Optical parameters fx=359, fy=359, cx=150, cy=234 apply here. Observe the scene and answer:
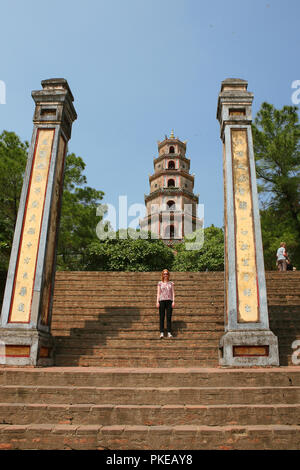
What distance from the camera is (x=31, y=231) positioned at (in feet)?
21.5

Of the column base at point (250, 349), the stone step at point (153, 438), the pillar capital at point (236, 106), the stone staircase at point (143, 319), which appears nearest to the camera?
the stone step at point (153, 438)

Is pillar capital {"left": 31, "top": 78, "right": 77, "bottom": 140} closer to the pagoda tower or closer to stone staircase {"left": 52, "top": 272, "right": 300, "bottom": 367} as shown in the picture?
stone staircase {"left": 52, "top": 272, "right": 300, "bottom": 367}

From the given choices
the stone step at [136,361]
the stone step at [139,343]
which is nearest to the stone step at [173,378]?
the stone step at [136,361]

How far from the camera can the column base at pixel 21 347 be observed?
18.8 ft

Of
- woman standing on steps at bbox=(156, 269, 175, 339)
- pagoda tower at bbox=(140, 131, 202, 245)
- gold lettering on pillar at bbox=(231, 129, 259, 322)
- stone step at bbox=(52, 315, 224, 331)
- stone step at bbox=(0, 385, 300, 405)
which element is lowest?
stone step at bbox=(0, 385, 300, 405)

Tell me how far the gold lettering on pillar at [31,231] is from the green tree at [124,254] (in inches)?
468

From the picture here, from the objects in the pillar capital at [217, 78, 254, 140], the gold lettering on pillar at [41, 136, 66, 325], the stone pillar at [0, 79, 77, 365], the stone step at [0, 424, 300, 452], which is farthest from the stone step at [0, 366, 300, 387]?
the pillar capital at [217, 78, 254, 140]

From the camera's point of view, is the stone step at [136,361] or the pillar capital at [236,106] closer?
the stone step at [136,361]

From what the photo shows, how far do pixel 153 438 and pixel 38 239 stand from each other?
13.2 feet

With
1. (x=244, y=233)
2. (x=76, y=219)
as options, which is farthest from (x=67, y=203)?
(x=244, y=233)

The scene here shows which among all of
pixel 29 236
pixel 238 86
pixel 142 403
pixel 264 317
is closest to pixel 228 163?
pixel 238 86

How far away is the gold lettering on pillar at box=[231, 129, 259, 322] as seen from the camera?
6.04 metres

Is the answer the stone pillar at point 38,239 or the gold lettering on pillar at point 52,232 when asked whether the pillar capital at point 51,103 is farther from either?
the gold lettering on pillar at point 52,232

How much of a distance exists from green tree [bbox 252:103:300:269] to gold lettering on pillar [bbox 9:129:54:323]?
11803 millimetres
